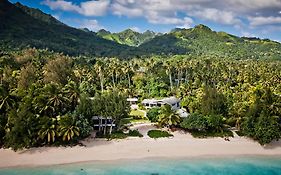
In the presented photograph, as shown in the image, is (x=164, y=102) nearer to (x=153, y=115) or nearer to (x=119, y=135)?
(x=153, y=115)

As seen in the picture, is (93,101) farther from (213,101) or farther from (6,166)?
(213,101)

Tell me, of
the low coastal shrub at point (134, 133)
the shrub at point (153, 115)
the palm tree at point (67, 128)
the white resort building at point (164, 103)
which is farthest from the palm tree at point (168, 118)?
the palm tree at point (67, 128)

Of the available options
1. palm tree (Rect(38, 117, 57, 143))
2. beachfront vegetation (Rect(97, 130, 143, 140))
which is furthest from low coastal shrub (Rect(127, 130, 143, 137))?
palm tree (Rect(38, 117, 57, 143))

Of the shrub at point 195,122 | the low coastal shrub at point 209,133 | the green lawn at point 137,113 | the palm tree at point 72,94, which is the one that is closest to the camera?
the shrub at point 195,122

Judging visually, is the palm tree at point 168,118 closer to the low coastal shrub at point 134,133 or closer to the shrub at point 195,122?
the shrub at point 195,122

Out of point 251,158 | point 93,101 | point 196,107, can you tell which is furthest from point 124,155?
point 196,107

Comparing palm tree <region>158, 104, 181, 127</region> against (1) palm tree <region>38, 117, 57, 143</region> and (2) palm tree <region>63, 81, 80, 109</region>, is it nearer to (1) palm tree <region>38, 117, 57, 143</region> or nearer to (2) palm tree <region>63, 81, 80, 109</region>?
(2) palm tree <region>63, 81, 80, 109</region>

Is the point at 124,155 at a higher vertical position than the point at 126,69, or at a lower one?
lower
